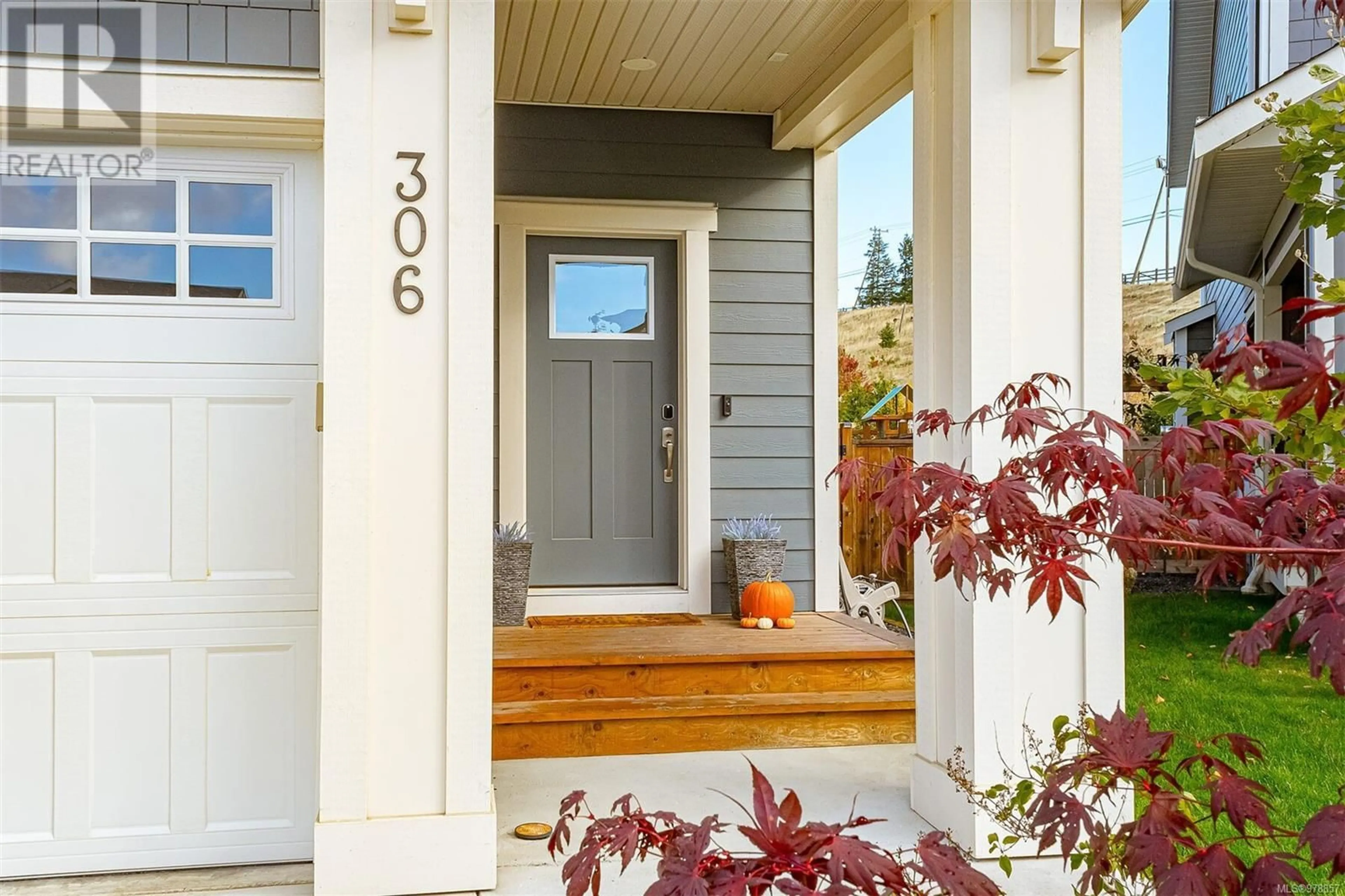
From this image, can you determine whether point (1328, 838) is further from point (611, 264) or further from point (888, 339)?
point (888, 339)

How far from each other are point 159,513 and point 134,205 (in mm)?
910

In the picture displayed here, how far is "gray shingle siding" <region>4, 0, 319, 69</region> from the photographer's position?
296 cm

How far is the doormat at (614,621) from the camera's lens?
512 cm

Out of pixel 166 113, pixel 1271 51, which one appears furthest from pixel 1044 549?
pixel 1271 51

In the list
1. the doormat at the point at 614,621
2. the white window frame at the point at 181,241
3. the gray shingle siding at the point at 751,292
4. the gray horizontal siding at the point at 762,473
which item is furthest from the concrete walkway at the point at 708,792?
the white window frame at the point at 181,241

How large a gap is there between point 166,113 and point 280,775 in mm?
1942

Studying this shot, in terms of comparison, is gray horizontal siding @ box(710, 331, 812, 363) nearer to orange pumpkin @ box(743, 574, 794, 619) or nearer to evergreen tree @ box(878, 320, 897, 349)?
orange pumpkin @ box(743, 574, 794, 619)

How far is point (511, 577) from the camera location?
512 centimetres

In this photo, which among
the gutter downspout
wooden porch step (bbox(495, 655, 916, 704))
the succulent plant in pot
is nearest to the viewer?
wooden porch step (bbox(495, 655, 916, 704))

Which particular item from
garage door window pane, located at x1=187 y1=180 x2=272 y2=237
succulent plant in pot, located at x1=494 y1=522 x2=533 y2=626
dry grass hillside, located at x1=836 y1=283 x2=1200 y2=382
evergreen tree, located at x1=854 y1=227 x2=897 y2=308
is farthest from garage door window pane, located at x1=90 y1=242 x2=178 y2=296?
evergreen tree, located at x1=854 y1=227 x2=897 y2=308

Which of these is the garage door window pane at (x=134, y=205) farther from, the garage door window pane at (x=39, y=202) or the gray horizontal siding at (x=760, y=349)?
the gray horizontal siding at (x=760, y=349)

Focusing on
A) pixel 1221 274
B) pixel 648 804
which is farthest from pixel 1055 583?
pixel 1221 274

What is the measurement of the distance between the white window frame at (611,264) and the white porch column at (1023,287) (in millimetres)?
2486

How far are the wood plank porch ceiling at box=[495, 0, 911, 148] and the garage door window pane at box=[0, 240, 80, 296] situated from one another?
175cm
